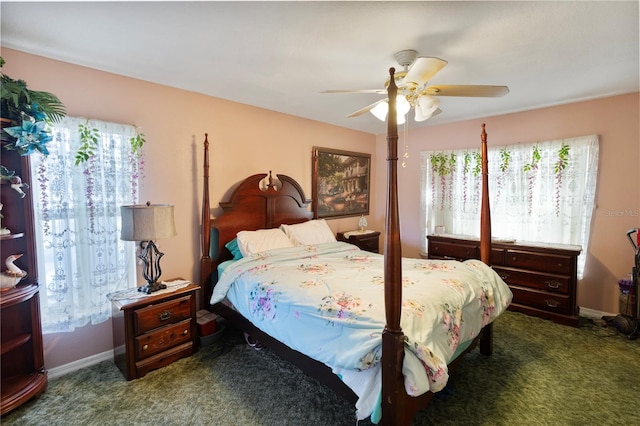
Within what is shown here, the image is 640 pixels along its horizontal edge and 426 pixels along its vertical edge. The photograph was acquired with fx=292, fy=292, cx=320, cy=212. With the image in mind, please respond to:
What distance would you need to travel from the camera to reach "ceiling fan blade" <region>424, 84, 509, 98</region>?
6.26ft

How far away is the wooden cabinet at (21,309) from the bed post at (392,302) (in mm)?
2222

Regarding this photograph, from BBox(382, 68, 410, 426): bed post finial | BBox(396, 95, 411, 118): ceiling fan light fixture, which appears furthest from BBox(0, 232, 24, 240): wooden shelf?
BBox(396, 95, 411, 118): ceiling fan light fixture

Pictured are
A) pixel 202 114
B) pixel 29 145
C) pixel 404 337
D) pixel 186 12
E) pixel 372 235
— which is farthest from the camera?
pixel 372 235

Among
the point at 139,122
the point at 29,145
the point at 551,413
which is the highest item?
the point at 139,122

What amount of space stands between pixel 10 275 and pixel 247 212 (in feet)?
6.06

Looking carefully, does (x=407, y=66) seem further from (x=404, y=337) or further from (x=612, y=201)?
(x=612, y=201)

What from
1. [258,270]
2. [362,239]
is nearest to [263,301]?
[258,270]

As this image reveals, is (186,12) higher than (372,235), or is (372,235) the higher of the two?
(186,12)

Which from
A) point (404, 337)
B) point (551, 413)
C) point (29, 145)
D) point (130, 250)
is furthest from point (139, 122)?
point (551, 413)

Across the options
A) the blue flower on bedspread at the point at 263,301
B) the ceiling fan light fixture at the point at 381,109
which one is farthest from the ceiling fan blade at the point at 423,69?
the blue flower on bedspread at the point at 263,301

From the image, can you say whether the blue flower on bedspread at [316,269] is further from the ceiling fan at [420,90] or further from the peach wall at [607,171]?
the peach wall at [607,171]

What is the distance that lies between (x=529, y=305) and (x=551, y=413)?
1779 millimetres

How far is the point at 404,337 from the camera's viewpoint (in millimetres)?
1387

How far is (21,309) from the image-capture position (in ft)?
6.52
